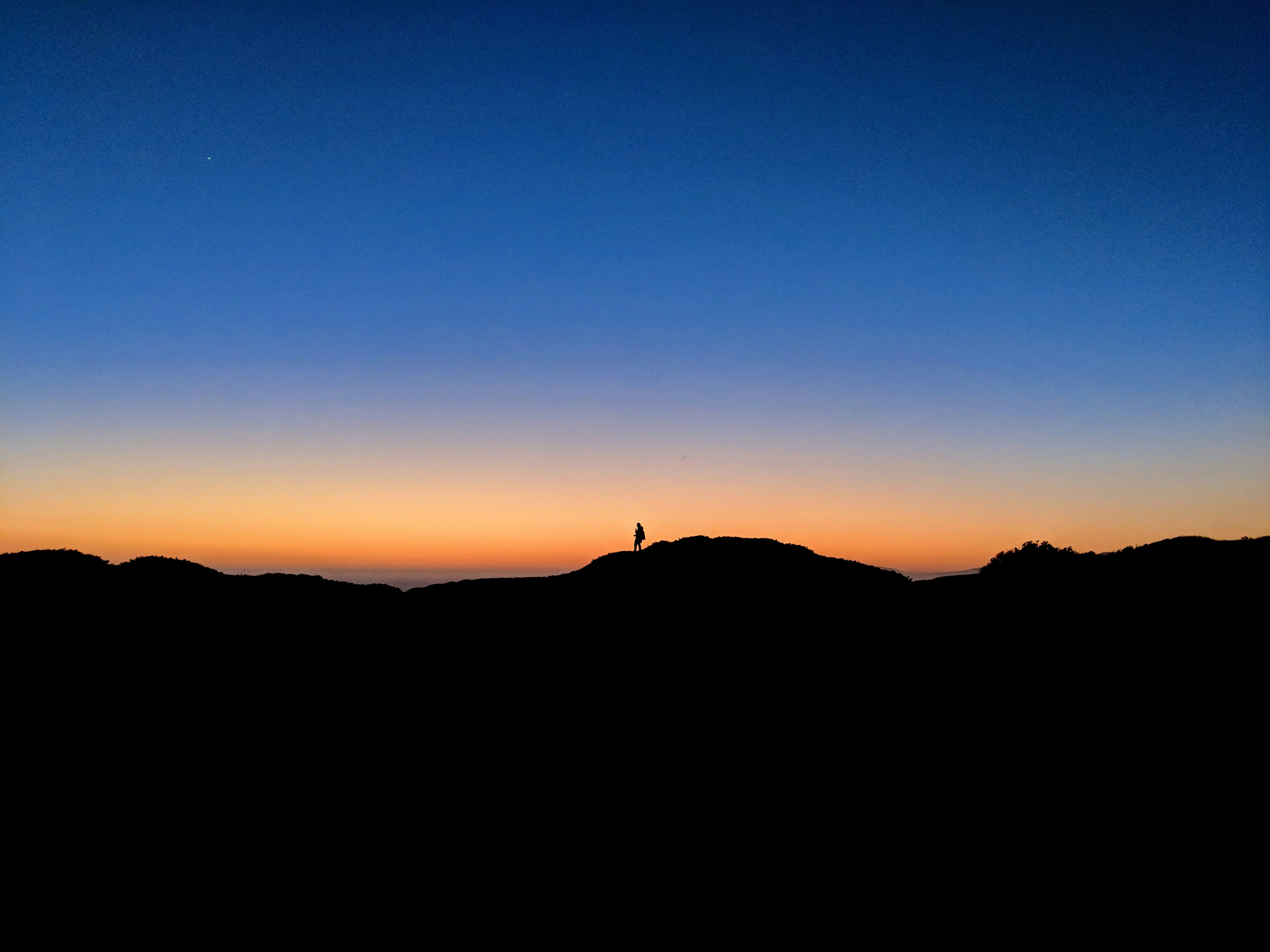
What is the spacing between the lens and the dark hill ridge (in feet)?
76.3

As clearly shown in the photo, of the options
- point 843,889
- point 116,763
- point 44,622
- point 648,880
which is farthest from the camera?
point 44,622

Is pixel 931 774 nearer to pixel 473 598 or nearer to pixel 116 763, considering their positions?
pixel 116 763

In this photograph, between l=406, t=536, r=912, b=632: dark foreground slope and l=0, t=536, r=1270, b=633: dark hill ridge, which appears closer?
l=0, t=536, r=1270, b=633: dark hill ridge

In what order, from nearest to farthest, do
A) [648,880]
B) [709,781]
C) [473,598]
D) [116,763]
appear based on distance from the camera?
[648,880] < [709,781] < [116,763] < [473,598]

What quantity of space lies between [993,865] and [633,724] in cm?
1103

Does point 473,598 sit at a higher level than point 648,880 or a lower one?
higher

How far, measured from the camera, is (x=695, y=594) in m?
34.1

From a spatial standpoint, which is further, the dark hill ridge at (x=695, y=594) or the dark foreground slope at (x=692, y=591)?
the dark foreground slope at (x=692, y=591)

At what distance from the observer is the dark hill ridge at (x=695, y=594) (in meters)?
23.2

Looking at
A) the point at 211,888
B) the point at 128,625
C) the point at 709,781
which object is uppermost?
the point at 128,625

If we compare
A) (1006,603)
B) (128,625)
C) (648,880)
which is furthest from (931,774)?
(128,625)

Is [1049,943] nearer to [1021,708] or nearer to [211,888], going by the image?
[1021,708]

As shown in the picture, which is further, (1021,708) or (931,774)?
(1021,708)

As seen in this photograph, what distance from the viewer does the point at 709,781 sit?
17.3 m
